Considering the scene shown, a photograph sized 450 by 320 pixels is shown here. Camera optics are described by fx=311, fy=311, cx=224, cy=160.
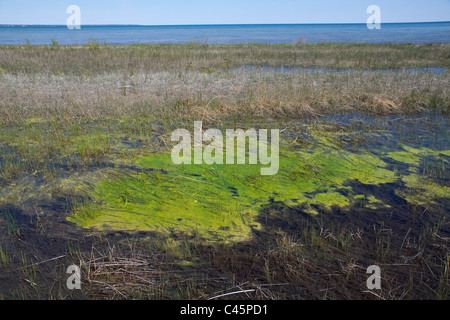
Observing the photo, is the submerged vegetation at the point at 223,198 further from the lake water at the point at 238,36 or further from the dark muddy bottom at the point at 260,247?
the lake water at the point at 238,36

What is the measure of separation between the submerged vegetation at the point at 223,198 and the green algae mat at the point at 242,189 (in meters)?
0.02

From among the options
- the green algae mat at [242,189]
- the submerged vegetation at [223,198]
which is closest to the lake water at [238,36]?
the submerged vegetation at [223,198]

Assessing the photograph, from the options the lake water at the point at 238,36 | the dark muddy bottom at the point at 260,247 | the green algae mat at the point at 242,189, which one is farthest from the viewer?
the lake water at the point at 238,36

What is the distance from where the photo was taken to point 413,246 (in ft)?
9.04

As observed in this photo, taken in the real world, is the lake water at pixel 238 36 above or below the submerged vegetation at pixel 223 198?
above

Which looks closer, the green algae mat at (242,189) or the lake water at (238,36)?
the green algae mat at (242,189)

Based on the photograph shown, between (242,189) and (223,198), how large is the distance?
0.31m

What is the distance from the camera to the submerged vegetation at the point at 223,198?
2418mm

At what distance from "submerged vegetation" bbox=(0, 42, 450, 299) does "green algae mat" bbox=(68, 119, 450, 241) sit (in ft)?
0.07

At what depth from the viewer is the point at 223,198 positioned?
11.9 feet

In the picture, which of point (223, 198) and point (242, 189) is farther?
point (242, 189)

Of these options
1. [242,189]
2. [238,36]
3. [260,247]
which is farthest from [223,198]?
[238,36]

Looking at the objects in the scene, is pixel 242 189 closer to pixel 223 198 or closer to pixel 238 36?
pixel 223 198

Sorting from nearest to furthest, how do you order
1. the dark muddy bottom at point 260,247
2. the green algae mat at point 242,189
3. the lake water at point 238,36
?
the dark muddy bottom at point 260,247 → the green algae mat at point 242,189 → the lake water at point 238,36
